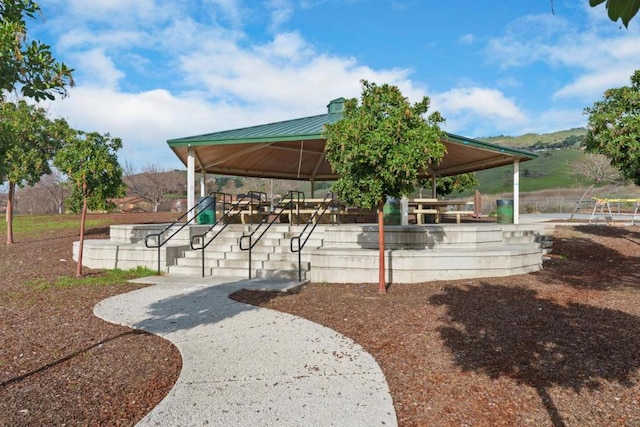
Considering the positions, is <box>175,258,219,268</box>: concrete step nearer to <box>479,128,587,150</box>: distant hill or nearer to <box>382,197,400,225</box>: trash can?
<box>382,197,400,225</box>: trash can

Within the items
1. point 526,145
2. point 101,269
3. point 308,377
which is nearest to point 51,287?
point 101,269

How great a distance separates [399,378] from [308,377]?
79cm

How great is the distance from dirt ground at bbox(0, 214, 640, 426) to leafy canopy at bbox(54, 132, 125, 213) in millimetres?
2029

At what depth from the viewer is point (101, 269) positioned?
32.1ft

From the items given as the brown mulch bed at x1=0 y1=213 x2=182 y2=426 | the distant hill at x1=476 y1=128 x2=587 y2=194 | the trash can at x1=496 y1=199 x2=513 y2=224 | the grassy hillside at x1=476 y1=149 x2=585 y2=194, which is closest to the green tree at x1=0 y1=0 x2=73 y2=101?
the brown mulch bed at x1=0 y1=213 x2=182 y2=426

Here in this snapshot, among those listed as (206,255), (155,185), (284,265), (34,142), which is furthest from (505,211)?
(155,185)

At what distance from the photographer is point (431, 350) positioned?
4234mm

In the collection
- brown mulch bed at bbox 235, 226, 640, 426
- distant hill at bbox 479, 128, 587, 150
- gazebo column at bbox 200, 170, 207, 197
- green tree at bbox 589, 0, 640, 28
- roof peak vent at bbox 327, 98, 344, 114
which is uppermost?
distant hill at bbox 479, 128, 587, 150

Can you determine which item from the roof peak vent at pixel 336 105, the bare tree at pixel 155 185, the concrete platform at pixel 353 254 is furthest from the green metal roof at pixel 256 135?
the bare tree at pixel 155 185

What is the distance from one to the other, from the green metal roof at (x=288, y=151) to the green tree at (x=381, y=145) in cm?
335

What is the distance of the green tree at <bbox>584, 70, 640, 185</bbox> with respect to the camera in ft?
25.5

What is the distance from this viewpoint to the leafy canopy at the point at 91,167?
852cm

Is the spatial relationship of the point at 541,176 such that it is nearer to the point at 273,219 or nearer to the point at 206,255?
the point at 273,219

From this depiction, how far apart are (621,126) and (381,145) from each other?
5.26 metres
